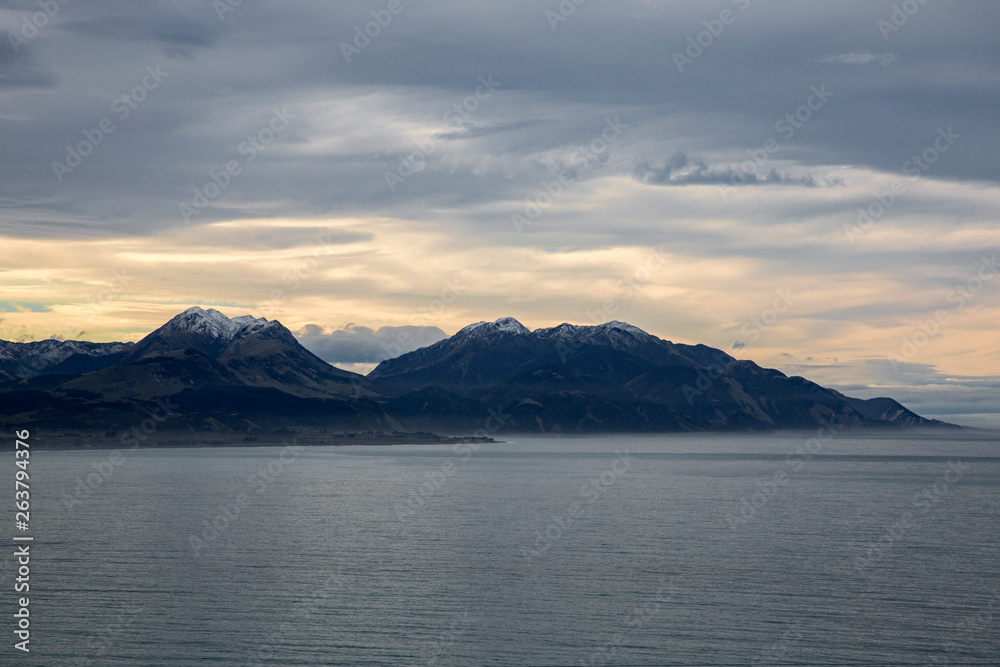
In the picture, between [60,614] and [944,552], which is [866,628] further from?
[60,614]

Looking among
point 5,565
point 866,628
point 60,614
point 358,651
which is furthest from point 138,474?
point 866,628

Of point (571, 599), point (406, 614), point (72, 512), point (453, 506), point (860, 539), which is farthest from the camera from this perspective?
point (453, 506)

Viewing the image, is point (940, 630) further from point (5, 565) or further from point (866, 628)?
point (5, 565)

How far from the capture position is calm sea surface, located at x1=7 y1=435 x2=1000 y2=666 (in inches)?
1972

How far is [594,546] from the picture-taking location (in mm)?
84812

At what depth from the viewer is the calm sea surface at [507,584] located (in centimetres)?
5009

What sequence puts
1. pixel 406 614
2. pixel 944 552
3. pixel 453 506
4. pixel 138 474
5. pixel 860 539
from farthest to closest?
pixel 138 474 < pixel 453 506 < pixel 860 539 < pixel 944 552 < pixel 406 614

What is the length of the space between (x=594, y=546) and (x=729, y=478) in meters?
121

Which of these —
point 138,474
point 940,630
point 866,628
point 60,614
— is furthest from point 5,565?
point 138,474

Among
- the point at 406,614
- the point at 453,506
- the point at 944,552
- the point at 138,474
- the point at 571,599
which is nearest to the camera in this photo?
the point at 406,614

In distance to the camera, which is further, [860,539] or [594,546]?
[860,539]

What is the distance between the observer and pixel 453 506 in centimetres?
12538

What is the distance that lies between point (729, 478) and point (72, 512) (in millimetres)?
139379

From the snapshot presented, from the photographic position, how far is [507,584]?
66562 millimetres
